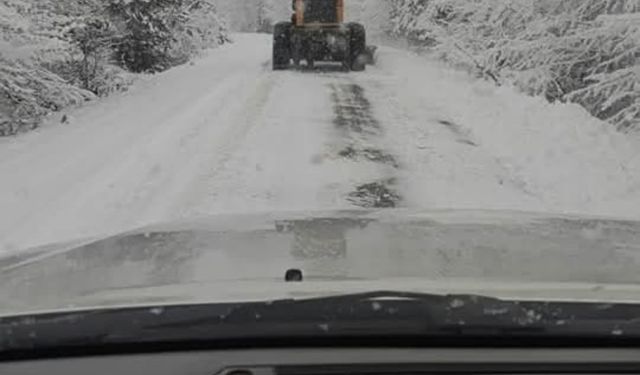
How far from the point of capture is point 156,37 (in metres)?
25.0

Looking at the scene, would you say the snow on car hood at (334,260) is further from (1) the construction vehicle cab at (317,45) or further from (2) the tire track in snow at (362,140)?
(1) the construction vehicle cab at (317,45)

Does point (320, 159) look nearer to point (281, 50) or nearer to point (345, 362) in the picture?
point (345, 362)

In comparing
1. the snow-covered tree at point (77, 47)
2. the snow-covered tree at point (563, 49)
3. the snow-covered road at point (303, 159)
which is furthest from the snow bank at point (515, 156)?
the snow-covered tree at point (77, 47)

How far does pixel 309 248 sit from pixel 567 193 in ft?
25.3

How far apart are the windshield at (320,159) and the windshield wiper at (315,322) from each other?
0.35ft

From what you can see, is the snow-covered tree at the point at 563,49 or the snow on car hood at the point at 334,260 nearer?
the snow on car hood at the point at 334,260

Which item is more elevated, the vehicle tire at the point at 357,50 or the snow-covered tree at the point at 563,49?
the snow-covered tree at the point at 563,49

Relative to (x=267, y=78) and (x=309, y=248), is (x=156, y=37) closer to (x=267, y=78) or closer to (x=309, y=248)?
(x=267, y=78)

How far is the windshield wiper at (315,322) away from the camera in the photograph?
1.89 meters

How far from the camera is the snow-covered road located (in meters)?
9.68

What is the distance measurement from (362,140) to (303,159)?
1609 mm

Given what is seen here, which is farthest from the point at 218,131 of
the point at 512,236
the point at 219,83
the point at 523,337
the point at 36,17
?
the point at 523,337

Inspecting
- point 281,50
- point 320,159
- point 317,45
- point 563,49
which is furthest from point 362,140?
point 317,45

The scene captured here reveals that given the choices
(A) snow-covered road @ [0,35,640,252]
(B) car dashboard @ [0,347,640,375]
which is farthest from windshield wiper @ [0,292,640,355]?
(A) snow-covered road @ [0,35,640,252]
